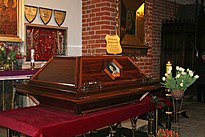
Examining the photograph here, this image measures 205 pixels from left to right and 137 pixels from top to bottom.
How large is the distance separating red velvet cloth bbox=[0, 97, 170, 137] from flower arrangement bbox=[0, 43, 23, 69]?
1226 mm

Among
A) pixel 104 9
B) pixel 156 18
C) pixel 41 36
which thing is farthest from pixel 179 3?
pixel 41 36

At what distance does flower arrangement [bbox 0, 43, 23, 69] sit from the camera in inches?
142

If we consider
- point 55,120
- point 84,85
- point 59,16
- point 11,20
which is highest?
point 59,16

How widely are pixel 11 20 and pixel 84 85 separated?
6.71 feet

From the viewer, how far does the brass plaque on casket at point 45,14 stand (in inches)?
168

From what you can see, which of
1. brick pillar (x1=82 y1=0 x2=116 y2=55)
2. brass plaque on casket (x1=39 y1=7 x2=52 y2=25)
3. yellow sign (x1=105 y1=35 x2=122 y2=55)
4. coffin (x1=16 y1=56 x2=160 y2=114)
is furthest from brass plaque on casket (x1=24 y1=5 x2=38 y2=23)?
coffin (x1=16 y1=56 x2=160 y2=114)

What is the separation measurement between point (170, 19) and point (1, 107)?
18.1 ft

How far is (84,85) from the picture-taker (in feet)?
7.74

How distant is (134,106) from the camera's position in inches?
115

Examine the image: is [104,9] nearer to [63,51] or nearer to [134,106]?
[63,51]

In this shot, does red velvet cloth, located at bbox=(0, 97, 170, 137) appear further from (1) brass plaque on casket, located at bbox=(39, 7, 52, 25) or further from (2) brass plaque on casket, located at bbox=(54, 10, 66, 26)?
(2) brass plaque on casket, located at bbox=(54, 10, 66, 26)

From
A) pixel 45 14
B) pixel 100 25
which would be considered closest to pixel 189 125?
pixel 100 25

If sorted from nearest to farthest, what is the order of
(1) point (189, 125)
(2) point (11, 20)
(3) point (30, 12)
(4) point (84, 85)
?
(4) point (84, 85)
(2) point (11, 20)
(3) point (30, 12)
(1) point (189, 125)

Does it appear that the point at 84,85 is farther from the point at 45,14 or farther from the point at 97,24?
the point at 97,24
